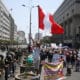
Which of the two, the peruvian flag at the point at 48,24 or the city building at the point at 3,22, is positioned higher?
the city building at the point at 3,22

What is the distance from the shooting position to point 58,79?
12016 millimetres

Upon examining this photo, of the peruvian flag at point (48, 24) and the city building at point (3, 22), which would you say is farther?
the city building at point (3, 22)

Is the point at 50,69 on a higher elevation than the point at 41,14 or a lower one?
lower

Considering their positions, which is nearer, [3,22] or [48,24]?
[48,24]

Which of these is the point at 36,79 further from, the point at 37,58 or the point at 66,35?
the point at 66,35

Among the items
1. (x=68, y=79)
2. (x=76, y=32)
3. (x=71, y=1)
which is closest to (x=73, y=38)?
(x=76, y=32)

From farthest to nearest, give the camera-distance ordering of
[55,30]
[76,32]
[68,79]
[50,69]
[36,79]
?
1. [76,32]
2. [68,79]
3. [55,30]
4. [50,69]
5. [36,79]

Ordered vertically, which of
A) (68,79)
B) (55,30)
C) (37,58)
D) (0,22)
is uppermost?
(0,22)

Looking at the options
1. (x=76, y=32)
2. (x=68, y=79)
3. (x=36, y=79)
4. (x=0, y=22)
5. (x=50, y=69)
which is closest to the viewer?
(x=36, y=79)

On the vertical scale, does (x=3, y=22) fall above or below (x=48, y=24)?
above

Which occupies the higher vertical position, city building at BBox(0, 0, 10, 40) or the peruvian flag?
city building at BBox(0, 0, 10, 40)

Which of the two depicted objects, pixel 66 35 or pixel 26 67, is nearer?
→ pixel 26 67

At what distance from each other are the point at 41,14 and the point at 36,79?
388 cm

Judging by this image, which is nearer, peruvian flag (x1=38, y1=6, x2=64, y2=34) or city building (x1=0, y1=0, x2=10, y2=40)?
peruvian flag (x1=38, y1=6, x2=64, y2=34)
